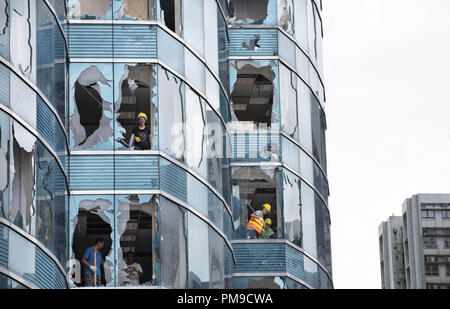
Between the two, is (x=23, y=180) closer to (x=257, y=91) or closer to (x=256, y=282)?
(x=256, y=282)

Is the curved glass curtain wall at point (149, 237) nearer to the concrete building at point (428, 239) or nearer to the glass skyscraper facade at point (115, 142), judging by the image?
the glass skyscraper facade at point (115, 142)

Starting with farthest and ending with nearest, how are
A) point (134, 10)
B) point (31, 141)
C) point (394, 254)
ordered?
point (394, 254), point (134, 10), point (31, 141)

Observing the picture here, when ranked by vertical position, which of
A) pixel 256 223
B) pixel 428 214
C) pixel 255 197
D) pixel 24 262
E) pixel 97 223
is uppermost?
pixel 428 214

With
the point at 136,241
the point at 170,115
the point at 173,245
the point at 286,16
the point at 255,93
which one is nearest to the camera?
the point at 173,245

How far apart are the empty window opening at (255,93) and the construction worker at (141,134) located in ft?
34.2

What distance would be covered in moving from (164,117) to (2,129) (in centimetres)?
751

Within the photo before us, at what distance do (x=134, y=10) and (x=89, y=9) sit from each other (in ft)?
3.81

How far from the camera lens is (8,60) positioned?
A: 23984 millimetres

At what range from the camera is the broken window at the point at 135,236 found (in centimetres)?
2956

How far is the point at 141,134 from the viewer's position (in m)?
30.4

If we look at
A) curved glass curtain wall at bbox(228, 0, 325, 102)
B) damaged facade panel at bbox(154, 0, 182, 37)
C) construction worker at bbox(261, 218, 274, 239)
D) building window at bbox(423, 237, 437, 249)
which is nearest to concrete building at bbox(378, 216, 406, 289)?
building window at bbox(423, 237, 437, 249)

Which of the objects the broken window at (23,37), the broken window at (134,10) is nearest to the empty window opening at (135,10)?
the broken window at (134,10)

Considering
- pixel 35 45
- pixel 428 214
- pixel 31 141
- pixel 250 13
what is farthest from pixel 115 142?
pixel 428 214
